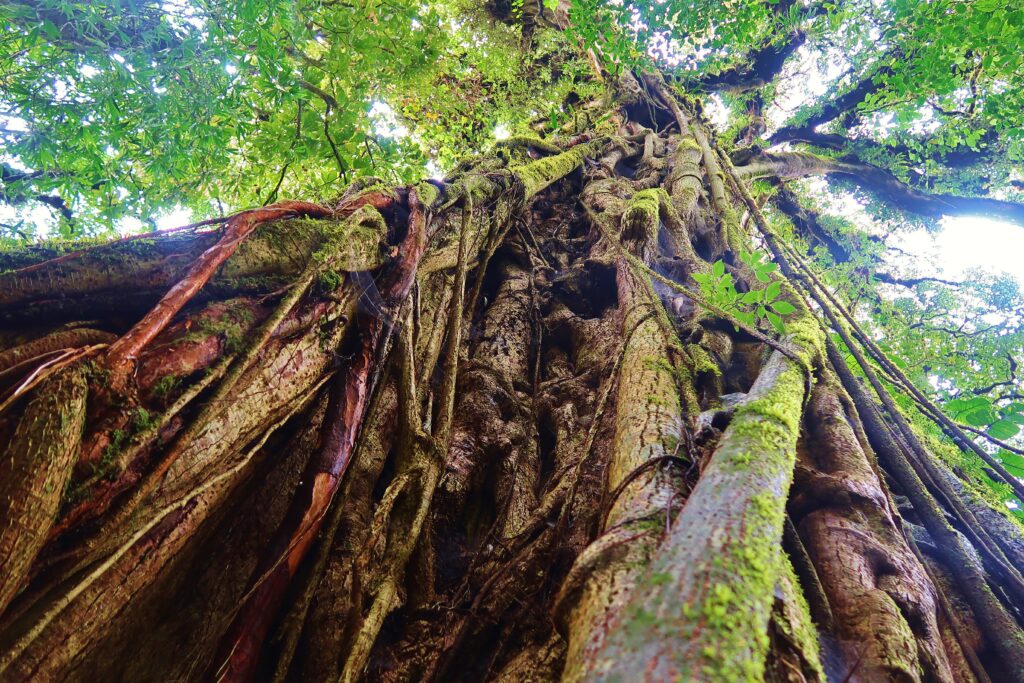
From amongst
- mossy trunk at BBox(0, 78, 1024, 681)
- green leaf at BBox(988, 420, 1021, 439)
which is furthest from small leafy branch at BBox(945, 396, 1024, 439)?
mossy trunk at BBox(0, 78, 1024, 681)

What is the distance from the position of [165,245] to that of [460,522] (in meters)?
1.37

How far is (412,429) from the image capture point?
174 cm

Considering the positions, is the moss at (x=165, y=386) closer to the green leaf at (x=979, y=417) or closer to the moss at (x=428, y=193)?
the moss at (x=428, y=193)

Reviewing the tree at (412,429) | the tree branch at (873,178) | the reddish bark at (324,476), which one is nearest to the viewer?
the tree at (412,429)

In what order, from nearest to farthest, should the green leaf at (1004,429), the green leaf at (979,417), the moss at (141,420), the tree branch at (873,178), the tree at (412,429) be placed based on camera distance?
the tree at (412,429) < the moss at (141,420) < the green leaf at (1004,429) < the green leaf at (979,417) < the tree branch at (873,178)

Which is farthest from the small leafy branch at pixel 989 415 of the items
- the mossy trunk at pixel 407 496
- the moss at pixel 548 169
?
the moss at pixel 548 169

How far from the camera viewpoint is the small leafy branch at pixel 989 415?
2260 mm

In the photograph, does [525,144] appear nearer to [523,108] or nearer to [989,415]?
[523,108]

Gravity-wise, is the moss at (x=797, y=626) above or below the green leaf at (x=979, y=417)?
below

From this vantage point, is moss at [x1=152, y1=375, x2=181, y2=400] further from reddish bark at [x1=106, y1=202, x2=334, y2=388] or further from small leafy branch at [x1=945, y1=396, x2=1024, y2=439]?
small leafy branch at [x1=945, y1=396, x2=1024, y2=439]

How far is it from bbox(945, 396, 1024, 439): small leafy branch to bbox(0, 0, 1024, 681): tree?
0.9 inches

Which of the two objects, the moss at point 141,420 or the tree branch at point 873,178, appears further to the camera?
the tree branch at point 873,178

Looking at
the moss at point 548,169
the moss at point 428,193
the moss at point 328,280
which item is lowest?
the moss at point 328,280

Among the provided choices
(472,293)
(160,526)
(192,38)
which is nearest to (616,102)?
(472,293)
